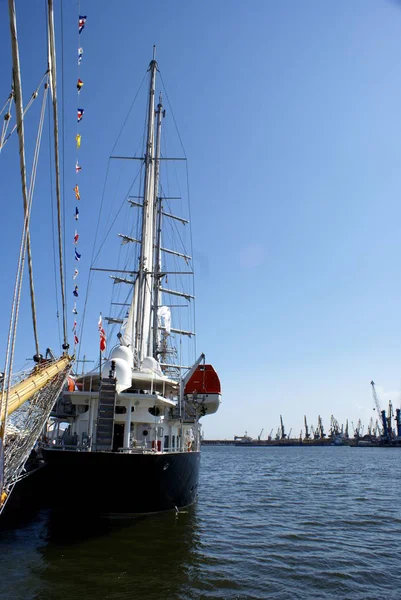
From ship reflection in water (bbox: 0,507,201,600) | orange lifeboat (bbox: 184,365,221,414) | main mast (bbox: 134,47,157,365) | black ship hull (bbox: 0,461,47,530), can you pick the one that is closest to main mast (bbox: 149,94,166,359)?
main mast (bbox: 134,47,157,365)

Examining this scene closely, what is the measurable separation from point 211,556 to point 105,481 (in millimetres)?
5361

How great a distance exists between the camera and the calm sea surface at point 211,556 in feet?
34.8

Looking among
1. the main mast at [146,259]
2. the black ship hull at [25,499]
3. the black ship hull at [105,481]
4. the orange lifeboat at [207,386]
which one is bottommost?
the black ship hull at [25,499]

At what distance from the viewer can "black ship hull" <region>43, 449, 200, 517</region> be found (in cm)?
1677

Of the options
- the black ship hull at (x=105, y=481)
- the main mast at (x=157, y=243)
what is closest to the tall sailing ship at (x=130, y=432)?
the black ship hull at (x=105, y=481)

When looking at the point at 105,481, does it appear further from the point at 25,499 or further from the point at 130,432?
the point at 25,499

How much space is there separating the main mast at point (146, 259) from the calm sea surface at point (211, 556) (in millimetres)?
10040

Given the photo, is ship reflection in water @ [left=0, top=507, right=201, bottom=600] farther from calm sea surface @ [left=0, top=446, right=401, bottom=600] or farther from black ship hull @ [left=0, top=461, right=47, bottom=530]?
Result: black ship hull @ [left=0, top=461, right=47, bottom=530]

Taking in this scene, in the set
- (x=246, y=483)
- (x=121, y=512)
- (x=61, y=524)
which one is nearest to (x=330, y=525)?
(x=121, y=512)

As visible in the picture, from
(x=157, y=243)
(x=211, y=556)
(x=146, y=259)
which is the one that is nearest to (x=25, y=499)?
(x=211, y=556)

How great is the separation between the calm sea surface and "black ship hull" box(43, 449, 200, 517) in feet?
1.69

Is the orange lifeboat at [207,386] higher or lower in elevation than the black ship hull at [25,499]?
higher

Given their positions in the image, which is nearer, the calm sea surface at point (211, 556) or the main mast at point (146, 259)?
the calm sea surface at point (211, 556)

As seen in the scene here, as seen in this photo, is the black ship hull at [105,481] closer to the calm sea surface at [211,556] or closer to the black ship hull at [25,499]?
the calm sea surface at [211,556]
